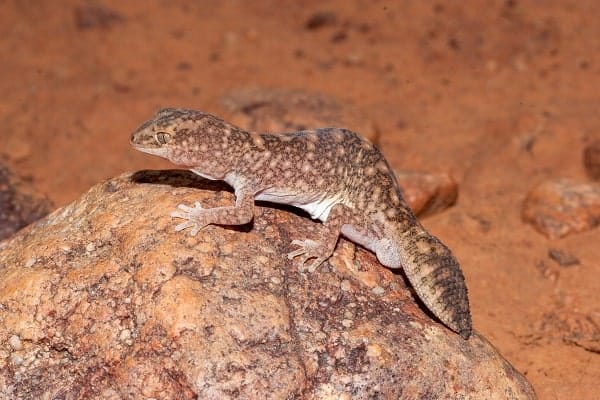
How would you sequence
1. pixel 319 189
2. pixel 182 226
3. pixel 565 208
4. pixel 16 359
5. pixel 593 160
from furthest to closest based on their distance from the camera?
1. pixel 593 160
2. pixel 565 208
3. pixel 319 189
4. pixel 182 226
5. pixel 16 359

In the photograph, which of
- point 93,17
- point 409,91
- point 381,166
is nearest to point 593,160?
point 409,91

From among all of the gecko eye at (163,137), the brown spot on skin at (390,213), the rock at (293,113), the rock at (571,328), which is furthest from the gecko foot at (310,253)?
the rock at (293,113)

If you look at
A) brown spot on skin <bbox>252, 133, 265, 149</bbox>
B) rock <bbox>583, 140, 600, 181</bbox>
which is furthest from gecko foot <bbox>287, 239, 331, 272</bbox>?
rock <bbox>583, 140, 600, 181</bbox>

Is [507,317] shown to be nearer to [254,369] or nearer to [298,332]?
[298,332]

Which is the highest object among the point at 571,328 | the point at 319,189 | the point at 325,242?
the point at 319,189

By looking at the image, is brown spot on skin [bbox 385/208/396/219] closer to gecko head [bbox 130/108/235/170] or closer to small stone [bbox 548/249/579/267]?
gecko head [bbox 130/108/235/170]

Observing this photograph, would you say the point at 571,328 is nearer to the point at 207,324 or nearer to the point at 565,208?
the point at 565,208
